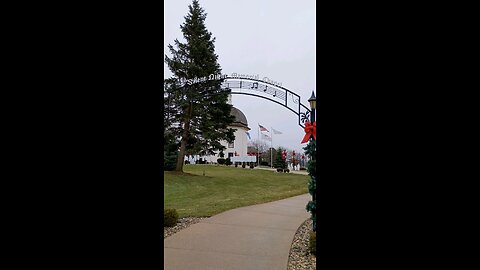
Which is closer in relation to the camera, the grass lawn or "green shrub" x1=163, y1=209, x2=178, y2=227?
"green shrub" x1=163, y1=209, x2=178, y2=227

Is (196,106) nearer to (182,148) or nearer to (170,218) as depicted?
(182,148)

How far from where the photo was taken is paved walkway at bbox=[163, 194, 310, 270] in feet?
9.61

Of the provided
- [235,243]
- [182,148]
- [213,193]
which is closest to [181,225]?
[235,243]

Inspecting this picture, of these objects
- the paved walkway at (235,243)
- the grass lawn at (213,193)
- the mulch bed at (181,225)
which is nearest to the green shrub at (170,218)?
the mulch bed at (181,225)

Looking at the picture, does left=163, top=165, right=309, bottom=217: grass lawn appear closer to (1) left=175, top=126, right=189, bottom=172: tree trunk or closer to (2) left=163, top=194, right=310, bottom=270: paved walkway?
(1) left=175, top=126, right=189, bottom=172: tree trunk

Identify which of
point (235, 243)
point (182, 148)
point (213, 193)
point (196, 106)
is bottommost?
point (213, 193)

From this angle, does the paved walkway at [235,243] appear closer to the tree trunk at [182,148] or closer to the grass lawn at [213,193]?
the grass lawn at [213,193]

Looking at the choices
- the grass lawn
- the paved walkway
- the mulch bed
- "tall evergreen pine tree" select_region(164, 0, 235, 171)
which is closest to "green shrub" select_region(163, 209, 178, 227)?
the mulch bed

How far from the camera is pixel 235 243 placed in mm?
3611

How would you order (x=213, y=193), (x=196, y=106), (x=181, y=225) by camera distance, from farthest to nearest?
(x=196, y=106), (x=213, y=193), (x=181, y=225)

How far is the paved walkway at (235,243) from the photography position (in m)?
2.93
